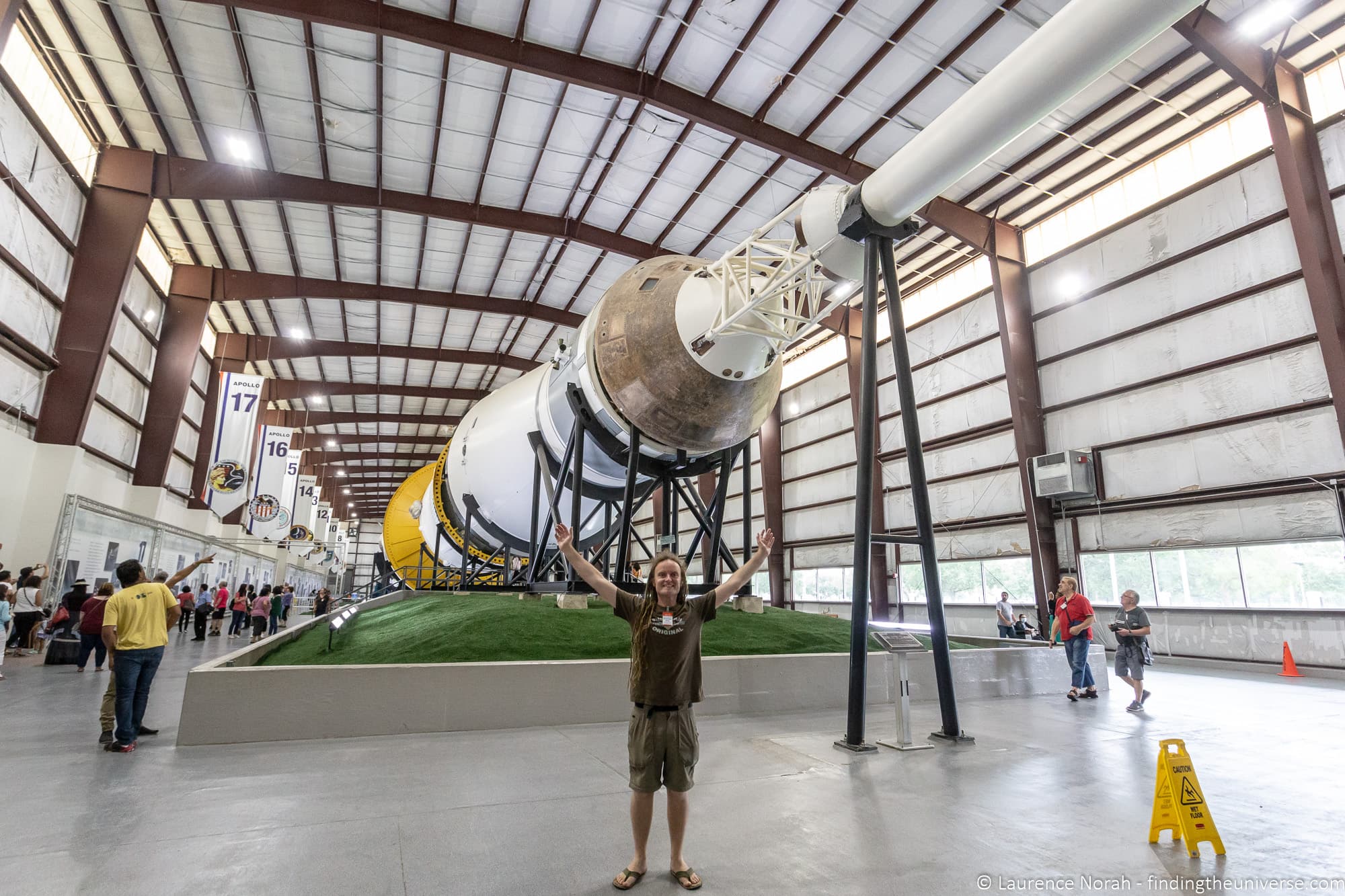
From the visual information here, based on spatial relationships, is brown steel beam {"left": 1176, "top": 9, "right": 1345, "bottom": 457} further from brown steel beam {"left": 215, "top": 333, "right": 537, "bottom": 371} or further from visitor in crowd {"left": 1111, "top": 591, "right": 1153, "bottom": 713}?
brown steel beam {"left": 215, "top": 333, "right": 537, "bottom": 371}

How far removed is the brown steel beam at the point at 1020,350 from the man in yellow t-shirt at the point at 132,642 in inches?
664

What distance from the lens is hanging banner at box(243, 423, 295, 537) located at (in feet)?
67.8

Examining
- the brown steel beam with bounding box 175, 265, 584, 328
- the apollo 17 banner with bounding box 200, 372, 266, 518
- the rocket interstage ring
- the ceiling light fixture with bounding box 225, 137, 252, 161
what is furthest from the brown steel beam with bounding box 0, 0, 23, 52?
the brown steel beam with bounding box 175, 265, 584, 328

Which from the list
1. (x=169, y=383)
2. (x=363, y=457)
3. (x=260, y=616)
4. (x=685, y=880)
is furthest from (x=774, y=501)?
(x=363, y=457)

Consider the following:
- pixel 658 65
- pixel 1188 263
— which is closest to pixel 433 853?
pixel 658 65

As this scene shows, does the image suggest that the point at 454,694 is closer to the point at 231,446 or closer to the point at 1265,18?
the point at 1265,18

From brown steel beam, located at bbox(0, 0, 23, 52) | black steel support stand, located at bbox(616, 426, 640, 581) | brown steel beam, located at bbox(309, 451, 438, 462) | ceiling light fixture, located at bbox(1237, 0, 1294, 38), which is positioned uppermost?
ceiling light fixture, located at bbox(1237, 0, 1294, 38)

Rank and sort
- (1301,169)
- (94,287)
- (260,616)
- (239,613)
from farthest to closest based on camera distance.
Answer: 1. (239,613)
2. (260,616)
3. (94,287)
4. (1301,169)

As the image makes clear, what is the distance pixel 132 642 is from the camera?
4.95 metres

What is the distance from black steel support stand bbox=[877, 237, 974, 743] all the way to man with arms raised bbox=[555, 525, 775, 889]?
2.76 m

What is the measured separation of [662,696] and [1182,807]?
2424 millimetres

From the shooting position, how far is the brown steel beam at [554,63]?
11.9 metres

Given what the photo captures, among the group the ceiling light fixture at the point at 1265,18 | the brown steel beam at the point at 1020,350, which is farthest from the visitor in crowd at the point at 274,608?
the ceiling light fixture at the point at 1265,18

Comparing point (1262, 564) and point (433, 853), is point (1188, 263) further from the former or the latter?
point (433, 853)
